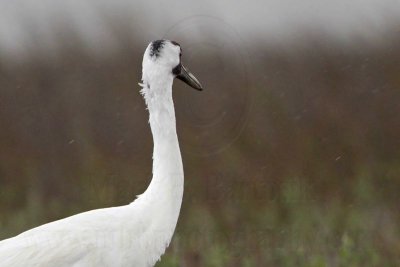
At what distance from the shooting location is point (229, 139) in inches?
411

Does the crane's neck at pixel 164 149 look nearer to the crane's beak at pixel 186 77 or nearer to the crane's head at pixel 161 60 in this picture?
the crane's head at pixel 161 60

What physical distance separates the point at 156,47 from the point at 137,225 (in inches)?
37.6

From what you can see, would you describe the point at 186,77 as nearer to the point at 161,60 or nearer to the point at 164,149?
the point at 161,60

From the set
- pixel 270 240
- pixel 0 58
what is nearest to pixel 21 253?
pixel 270 240

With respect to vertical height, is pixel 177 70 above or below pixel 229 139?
below

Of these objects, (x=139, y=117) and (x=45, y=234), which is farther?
(x=139, y=117)

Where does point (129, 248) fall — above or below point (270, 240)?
below

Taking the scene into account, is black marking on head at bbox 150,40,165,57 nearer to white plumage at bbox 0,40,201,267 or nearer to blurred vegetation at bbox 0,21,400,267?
white plumage at bbox 0,40,201,267

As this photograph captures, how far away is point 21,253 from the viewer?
23.1 feet

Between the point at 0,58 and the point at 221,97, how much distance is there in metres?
1.97

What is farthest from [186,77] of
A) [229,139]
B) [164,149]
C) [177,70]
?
[229,139]

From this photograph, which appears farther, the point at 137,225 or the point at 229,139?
the point at 229,139

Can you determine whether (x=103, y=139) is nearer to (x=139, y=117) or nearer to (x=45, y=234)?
(x=139, y=117)

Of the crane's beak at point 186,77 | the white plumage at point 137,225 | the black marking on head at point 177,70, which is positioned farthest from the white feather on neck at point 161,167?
the crane's beak at point 186,77
